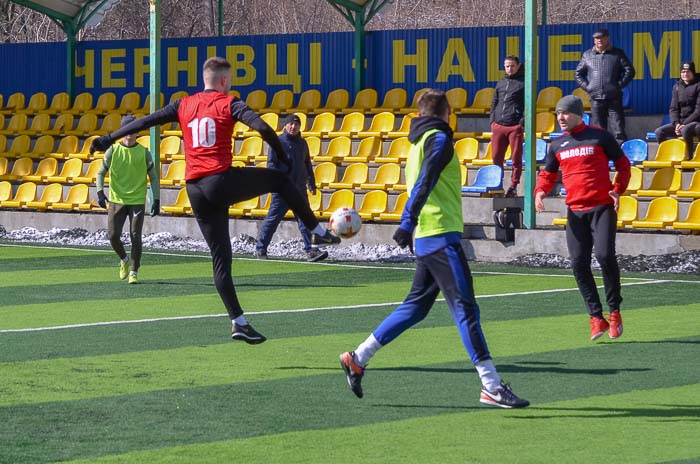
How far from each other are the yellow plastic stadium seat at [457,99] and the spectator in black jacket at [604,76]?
4.19 metres

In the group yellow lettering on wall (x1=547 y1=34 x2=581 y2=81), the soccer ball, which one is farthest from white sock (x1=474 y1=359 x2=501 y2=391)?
yellow lettering on wall (x1=547 y1=34 x2=581 y2=81)

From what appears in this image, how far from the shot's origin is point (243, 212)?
81.2 feet

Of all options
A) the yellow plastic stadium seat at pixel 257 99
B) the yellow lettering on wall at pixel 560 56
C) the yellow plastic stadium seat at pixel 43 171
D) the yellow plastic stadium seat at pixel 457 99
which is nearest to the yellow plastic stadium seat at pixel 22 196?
the yellow plastic stadium seat at pixel 43 171

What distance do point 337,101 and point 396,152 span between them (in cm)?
346

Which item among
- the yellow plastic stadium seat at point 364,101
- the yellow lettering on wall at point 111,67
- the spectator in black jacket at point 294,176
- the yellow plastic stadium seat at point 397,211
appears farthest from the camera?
the yellow lettering on wall at point 111,67

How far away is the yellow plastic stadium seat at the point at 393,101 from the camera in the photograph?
27219 millimetres

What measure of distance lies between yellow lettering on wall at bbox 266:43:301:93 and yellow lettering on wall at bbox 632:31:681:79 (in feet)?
24.2

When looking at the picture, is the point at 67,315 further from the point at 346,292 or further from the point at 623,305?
the point at 623,305

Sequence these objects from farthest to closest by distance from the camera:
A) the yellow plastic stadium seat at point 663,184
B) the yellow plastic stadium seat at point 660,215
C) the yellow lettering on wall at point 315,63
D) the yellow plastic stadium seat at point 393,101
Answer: the yellow lettering on wall at point 315,63 → the yellow plastic stadium seat at point 393,101 → the yellow plastic stadium seat at point 663,184 → the yellow plastic stadium seat at point 660,215

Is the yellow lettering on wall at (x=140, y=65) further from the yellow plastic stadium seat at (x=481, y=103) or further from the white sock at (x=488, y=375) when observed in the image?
the white sock at (x=488, y=375)

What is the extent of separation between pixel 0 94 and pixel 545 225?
15.7 metres

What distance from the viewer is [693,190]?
823 inches

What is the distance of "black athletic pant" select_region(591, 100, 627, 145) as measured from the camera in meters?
22.3

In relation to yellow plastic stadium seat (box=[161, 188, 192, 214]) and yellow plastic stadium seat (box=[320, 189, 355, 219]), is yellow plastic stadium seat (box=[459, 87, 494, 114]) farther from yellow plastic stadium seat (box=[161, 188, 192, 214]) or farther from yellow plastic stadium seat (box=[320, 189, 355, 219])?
yellow plastic stadium seat (box=[161, 188, 192, 214])
